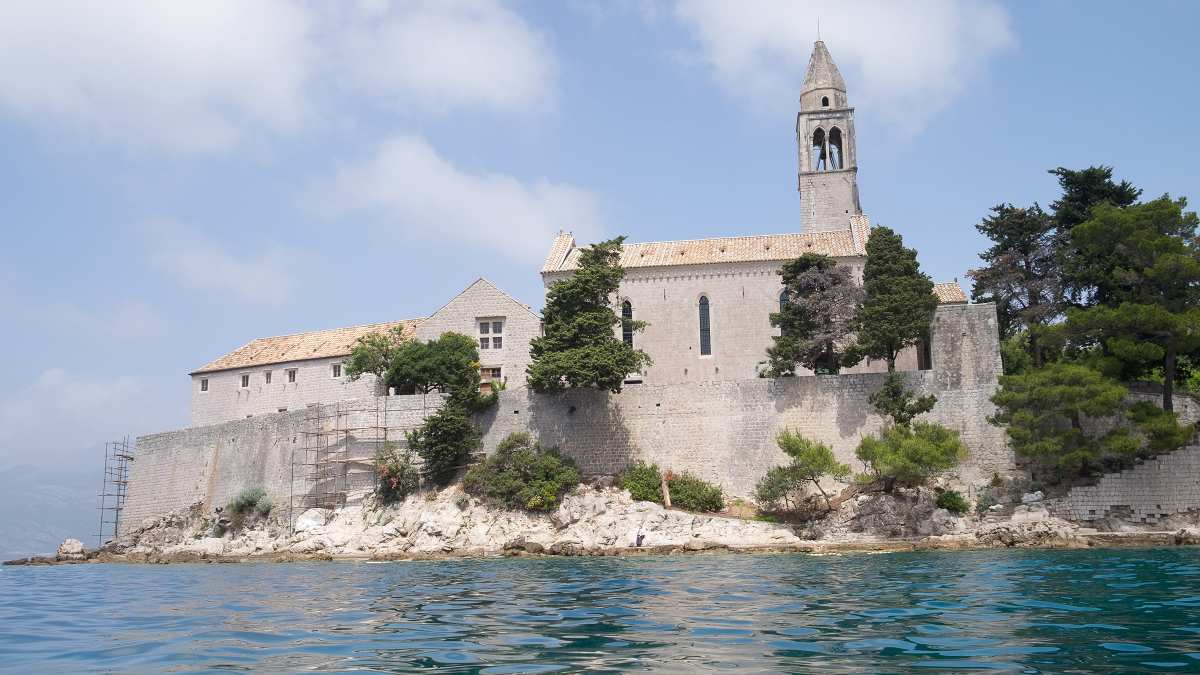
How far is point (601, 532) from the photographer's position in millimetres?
32906

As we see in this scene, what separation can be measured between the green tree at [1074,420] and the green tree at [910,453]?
6.30 feet

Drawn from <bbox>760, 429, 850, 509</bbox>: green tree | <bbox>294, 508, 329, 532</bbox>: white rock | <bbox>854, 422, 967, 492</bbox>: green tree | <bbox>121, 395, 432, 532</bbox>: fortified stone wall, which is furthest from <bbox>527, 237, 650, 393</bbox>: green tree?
<bbox>294, 508, 329, 532</bbox>: white rock

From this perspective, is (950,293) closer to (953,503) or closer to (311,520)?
(953,503)

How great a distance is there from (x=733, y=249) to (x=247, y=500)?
23231 mm

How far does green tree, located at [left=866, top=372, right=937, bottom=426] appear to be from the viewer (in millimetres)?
33531

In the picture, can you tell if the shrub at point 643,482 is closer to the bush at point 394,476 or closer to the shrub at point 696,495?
the shrub at point 696,495

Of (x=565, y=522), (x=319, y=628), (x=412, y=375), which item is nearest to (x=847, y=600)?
(x=319, y=628)

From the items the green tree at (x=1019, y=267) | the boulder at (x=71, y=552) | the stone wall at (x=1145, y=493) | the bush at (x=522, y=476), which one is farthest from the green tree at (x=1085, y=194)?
the boulder at (x=71, y=552)

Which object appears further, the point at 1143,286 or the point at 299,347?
the point at 299,347

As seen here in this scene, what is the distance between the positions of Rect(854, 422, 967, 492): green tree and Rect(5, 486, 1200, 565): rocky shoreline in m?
0.87

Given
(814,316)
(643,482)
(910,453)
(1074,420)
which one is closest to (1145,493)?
(1074,420)

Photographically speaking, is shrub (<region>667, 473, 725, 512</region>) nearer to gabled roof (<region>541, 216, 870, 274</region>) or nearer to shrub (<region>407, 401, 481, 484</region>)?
shrub (<region>407, 401, 481, 484</region>)

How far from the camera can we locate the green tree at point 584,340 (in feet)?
115

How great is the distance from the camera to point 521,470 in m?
35.2
